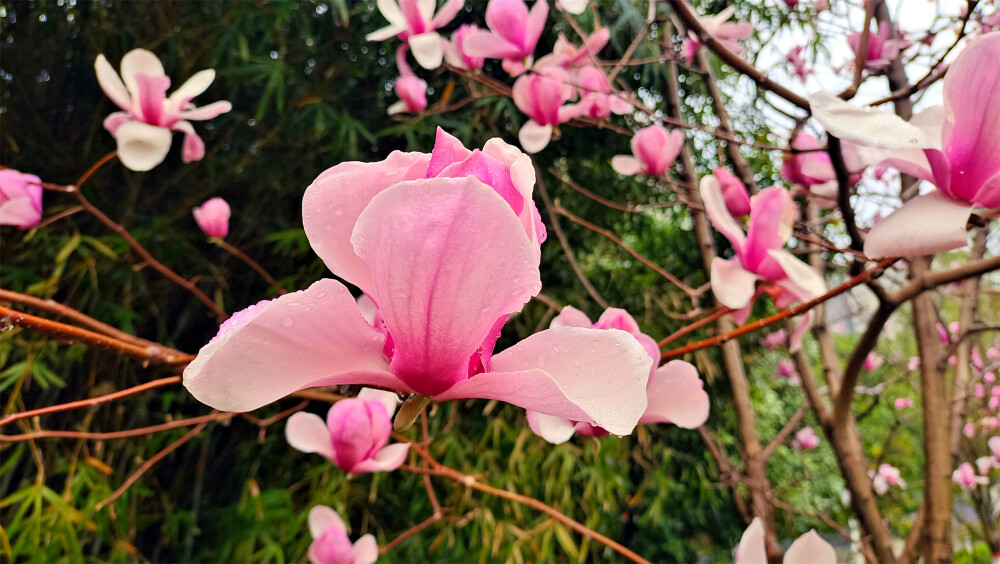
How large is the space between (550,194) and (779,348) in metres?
0.85

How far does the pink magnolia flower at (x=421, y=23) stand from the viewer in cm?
67

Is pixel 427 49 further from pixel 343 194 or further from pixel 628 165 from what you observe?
pixel 343 194

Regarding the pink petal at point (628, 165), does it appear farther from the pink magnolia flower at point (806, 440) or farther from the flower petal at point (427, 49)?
the pink magnolia flower at point (806, 440)

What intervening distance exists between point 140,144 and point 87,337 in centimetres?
33

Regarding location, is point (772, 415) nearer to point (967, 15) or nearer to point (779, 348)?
point (779, 348)

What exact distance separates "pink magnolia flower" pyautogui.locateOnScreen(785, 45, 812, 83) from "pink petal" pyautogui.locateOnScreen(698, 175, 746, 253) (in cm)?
96

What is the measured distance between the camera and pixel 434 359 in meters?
0.20

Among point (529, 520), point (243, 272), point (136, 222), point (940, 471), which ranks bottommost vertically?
point (529, 520)

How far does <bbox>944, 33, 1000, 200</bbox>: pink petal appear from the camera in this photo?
271 mm

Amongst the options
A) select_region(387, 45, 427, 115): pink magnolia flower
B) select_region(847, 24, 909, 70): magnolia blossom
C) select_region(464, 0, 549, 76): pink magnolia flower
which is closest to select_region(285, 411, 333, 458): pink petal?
select_region(464, 0, 549, 76): pink magnolia flower

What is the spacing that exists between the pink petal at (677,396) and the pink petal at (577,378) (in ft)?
0.59

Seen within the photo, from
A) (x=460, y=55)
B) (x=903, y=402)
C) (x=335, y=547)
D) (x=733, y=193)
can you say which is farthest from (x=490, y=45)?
(x=903, y=402)

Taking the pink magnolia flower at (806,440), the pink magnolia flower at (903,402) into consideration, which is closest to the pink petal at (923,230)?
the pink magnolia flower at (806,440)

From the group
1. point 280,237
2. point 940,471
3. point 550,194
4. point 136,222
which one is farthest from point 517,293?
point 136,222
